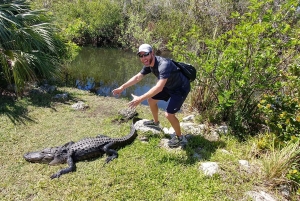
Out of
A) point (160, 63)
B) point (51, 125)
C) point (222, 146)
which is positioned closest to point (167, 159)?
point (222, 146)

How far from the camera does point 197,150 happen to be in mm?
3904

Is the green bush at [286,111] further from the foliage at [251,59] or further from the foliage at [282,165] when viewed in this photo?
the foliage at [251,59]

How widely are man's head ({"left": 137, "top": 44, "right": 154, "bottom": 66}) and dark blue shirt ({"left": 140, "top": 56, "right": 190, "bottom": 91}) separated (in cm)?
12

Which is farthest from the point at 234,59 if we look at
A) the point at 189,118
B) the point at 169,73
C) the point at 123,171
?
the point at 123,171

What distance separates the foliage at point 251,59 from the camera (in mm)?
3756

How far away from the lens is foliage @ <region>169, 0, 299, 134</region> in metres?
3.76

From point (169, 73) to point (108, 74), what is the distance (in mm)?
9312

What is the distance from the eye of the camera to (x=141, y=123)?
4.66 meters

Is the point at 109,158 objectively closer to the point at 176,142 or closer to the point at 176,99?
the point at 176,142

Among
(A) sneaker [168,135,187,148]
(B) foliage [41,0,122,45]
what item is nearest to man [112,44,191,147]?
(A) sneaker [168,135,187,148]

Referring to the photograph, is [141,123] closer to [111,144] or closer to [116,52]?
[111,144]

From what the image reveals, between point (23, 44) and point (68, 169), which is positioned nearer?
point (68, 169)

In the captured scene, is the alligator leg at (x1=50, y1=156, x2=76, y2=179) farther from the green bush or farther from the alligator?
the green bush

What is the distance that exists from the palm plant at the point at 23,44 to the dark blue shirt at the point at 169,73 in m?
3.04
